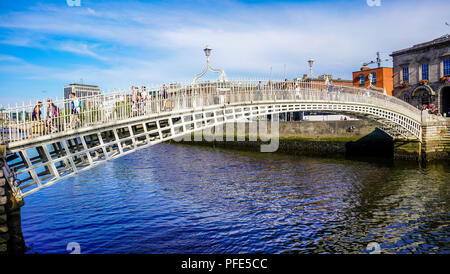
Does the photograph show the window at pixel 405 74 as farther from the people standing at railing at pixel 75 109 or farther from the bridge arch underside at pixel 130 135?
the people standing at railing at pixel 75 109

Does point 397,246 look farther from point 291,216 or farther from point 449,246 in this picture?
point 291,216

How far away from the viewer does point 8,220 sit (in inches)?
340

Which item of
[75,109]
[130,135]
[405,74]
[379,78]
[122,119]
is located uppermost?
[379,78]

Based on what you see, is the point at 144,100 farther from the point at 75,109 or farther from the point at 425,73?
the point at 425,73

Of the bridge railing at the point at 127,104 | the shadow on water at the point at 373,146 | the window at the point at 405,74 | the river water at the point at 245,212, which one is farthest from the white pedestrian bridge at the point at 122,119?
the window at the point at 405,74

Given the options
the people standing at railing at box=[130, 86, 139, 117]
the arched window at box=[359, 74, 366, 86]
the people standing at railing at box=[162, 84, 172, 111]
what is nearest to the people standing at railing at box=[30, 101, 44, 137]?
the people standing at railing at box=[130, 86, 139, 117]

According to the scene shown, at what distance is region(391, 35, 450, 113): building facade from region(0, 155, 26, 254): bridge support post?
40.1 metres

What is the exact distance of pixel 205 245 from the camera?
32.4 feet

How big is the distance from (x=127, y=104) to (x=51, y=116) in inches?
103

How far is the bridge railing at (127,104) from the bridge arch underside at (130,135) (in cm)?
32

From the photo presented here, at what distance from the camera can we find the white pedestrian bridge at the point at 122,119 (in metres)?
9.70

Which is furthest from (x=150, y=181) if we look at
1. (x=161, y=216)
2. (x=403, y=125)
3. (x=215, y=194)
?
(x=403, y=125)

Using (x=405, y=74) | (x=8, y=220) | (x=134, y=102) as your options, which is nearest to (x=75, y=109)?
(x=134, y=102)
